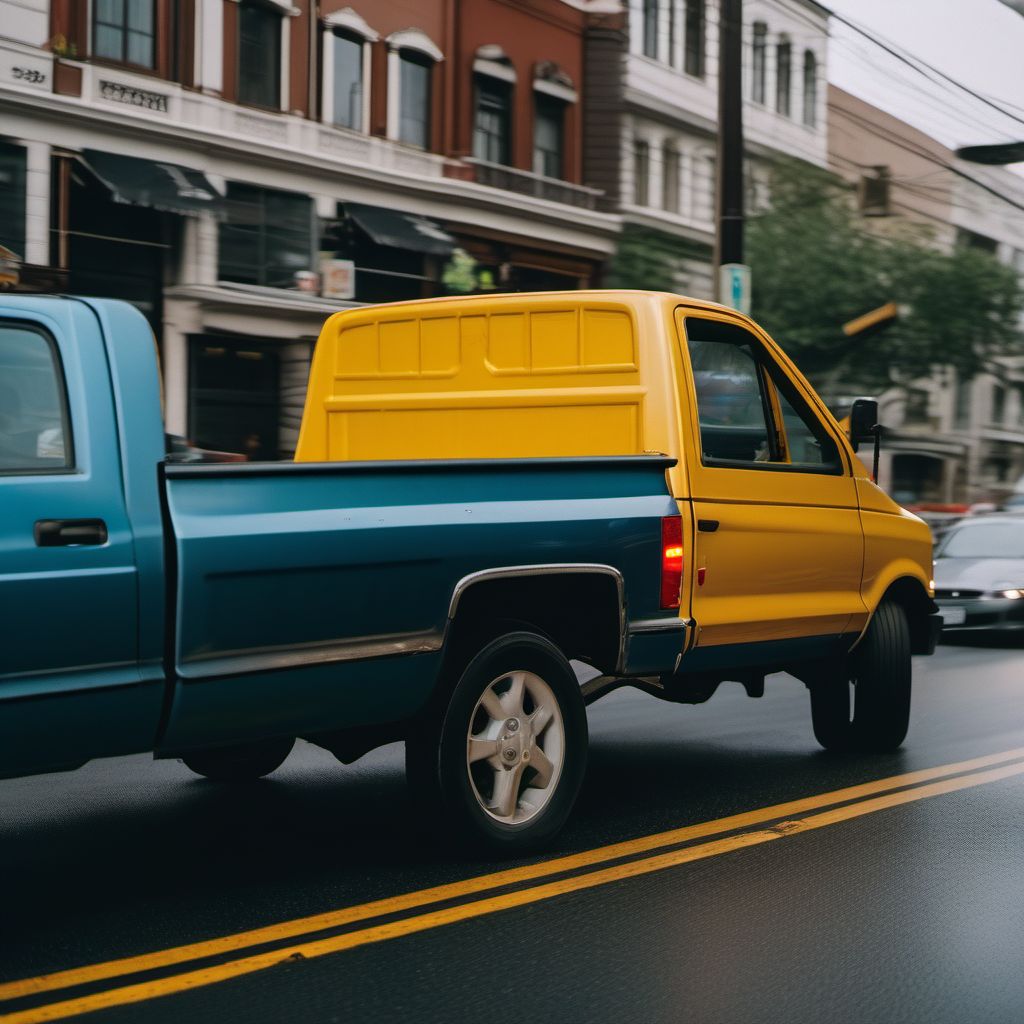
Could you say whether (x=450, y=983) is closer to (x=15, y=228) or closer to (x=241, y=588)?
(x=241, y=588)

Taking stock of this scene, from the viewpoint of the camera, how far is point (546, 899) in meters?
5.33

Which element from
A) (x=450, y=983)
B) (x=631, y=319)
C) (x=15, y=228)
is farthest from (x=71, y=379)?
(x=15, y=228)

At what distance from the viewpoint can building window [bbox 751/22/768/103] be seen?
115ft

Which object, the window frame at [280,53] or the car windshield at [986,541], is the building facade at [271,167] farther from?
the car windshield at [986,541]

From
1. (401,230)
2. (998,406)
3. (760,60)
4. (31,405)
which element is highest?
(760,60)

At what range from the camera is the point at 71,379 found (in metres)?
4.68

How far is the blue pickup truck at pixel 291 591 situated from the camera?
14.8ft

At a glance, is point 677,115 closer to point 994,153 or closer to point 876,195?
point 876,195

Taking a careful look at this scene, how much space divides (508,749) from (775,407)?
7.78 feet

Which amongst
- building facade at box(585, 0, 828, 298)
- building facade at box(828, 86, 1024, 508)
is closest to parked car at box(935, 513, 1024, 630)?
building facade at box(585, 0, 828, 298)

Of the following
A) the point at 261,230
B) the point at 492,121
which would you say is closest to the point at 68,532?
the point at 261,230

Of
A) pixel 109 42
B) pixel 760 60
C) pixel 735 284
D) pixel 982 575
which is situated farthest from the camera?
pixel 760 60

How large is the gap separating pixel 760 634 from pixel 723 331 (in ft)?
4.34

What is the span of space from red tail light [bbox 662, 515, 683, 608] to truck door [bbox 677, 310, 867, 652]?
0.58 feet
